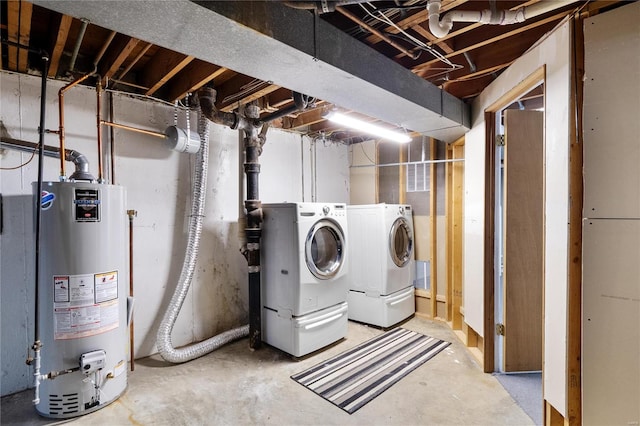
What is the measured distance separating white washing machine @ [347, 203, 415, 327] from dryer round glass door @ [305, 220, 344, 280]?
1.74ft

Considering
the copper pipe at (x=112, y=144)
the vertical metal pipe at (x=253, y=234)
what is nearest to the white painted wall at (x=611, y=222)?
the vertical metal pipe at (x=253, y=234)

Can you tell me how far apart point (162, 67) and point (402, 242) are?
10.3 ft

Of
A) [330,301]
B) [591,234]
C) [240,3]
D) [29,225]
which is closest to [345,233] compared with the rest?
[330,301]

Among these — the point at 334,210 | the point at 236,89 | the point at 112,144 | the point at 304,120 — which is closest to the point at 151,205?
the point at 112,144

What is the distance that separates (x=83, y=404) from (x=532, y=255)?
136 inches

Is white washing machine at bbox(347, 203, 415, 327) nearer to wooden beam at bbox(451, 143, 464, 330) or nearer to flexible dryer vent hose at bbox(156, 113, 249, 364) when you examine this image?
wooden beam at bbox(451, 143, 464, 330)

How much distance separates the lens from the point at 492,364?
2.59 m

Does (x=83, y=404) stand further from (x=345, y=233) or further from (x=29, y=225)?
(x=345, y=233)

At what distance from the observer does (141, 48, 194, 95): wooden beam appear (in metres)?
2.24

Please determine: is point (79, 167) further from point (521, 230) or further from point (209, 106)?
point (521, 230)

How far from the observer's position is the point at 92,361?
80.8 inches

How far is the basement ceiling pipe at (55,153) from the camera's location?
2135 mm

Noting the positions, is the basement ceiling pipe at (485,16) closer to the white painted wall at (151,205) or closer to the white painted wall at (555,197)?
the white painted wall at (555,197)

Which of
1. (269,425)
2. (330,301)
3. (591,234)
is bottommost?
(269,425)
